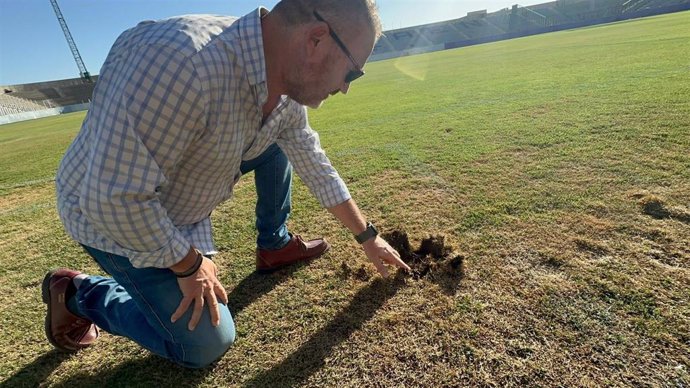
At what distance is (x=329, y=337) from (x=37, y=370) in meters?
1.53

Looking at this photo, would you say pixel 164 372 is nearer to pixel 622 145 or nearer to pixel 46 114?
pixel 622 145

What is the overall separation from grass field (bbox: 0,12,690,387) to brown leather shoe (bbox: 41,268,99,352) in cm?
9

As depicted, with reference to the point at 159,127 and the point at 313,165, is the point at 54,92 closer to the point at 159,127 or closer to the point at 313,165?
the point at 313,165

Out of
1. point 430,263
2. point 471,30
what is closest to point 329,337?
point 430,263

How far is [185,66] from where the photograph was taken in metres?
1.39

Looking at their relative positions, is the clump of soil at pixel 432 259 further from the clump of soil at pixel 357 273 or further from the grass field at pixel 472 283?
the clump of soil at pixel 357 273

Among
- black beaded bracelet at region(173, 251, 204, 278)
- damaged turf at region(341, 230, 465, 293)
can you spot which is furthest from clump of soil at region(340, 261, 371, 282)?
black beaded bracelet at region(173, 251, 204, 278)

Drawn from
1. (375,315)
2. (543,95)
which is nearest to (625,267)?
(375,315)

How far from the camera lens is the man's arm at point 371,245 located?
2289 mm

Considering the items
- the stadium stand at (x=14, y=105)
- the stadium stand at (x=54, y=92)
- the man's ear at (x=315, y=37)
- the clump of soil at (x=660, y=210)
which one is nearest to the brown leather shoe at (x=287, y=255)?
the man's ear at (x=315, y=37)

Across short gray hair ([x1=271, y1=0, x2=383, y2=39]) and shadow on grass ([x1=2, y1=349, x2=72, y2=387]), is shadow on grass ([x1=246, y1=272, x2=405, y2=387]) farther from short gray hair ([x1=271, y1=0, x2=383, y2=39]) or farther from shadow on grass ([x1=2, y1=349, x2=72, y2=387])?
short gray hair ([x1=271, y1=0, x2=383, y2=39])

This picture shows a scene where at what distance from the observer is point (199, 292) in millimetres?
1743

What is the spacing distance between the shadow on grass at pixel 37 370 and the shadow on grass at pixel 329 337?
111 cm

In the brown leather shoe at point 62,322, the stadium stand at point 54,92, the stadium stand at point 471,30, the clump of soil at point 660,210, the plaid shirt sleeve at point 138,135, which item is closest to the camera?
the plaid shirt sleeve at point 138,135
